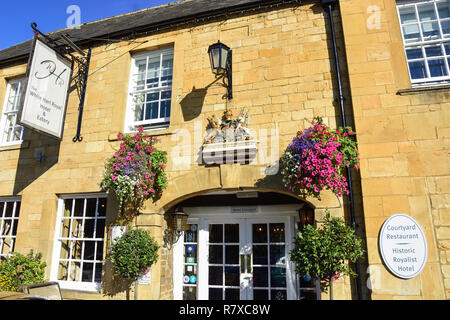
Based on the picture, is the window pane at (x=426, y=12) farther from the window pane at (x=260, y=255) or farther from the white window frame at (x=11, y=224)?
the white window frame at (x=11, y=224)

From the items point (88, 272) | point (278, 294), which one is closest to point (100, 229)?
point (88, 272)

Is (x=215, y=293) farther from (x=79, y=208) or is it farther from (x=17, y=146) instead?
(x=17, y=146)

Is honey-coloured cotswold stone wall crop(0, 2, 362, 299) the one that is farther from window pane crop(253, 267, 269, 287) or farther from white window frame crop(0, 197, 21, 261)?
window pane crop(253, 267, 269, 287)

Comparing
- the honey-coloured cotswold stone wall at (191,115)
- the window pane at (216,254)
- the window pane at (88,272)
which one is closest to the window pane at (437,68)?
the honey-coloured cotswold stone wall at (191,115)

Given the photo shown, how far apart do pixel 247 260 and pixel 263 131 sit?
253cm

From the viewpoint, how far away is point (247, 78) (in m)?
5.48

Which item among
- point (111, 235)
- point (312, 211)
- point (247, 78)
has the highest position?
point (247, 78)

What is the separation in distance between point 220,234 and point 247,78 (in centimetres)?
314

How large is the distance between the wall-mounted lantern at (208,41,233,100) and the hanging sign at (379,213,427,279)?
333 cm

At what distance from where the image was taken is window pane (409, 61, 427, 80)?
16.0ft

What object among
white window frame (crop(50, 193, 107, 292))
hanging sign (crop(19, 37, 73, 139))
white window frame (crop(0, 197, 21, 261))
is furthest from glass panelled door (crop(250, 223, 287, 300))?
white window frame (crop(0, 197, 21, 261))

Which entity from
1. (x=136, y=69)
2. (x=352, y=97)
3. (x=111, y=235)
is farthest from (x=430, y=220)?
(x=136, y=69)

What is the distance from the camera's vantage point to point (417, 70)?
4910 millimetres
